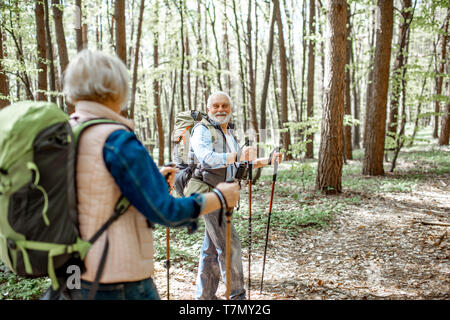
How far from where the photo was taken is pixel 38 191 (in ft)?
4.45

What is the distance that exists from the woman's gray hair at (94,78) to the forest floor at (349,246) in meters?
3.32

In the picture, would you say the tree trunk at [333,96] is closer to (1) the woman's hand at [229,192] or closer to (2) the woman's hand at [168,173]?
(2) the woman's hand at [168,173]

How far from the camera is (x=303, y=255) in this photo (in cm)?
530

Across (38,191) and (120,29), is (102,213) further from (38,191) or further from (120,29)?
(120,29)

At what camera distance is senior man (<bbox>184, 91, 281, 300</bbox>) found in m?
2.99

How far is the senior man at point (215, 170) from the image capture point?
2.99m

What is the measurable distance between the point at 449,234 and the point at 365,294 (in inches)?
105

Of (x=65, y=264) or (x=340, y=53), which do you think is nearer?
(x=65, y=264)

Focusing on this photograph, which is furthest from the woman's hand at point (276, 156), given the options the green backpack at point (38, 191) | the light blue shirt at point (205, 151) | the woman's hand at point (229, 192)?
the green backpack at point (38, 191)

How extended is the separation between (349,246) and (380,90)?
6721mm

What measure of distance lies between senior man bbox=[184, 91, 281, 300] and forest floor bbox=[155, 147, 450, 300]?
3.04 ft

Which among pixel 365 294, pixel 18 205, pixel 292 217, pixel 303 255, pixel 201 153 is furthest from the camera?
pixel 292 217
